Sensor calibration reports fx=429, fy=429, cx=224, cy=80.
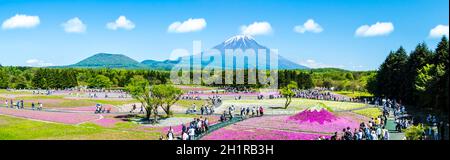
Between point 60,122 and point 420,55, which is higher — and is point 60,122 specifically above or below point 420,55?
below

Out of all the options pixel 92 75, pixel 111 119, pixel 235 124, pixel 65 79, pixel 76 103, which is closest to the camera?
pixel 235 124

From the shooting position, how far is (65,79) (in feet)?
420

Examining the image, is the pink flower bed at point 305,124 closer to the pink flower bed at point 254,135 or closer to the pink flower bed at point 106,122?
the pink flower bed at point 254,135

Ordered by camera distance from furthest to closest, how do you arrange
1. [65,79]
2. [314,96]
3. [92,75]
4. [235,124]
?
[92,75] → [65,79] → [314,96] → [235,124]

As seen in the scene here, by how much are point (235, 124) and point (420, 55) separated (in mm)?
42121

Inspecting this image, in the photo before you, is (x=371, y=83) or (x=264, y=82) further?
(x=264, y=82)

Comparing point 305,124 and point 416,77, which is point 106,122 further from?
point 416,77

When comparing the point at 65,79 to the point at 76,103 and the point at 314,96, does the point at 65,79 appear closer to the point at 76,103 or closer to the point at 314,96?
the point at 76,103

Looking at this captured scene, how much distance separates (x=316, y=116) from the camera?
129 feet

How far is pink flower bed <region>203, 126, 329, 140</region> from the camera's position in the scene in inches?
1219

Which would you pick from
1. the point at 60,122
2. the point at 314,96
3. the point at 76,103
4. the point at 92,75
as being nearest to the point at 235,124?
the point at 60,122

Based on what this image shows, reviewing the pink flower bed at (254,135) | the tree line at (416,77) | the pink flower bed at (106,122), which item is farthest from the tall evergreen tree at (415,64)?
the pink flower bed at (106,122)

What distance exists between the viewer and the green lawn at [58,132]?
106 feet
